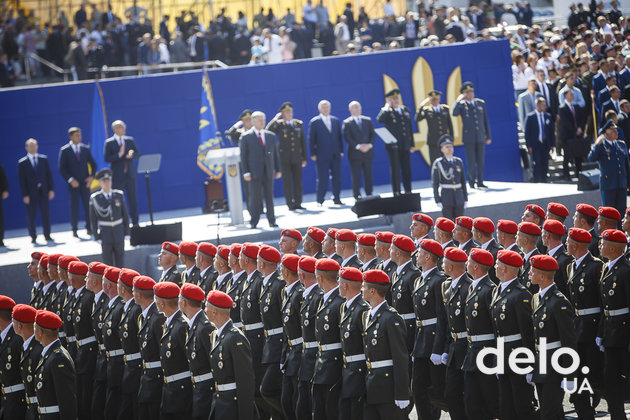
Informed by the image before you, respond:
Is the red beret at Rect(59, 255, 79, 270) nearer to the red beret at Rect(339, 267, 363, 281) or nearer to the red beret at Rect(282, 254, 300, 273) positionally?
the red beret at Rect(282, 254, 300, 273)

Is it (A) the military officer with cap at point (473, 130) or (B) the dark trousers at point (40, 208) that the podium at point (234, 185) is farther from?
(A) the military officer with cap at point (473, 130)

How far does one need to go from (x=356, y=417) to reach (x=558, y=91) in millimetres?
13856

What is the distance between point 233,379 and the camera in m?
7.35

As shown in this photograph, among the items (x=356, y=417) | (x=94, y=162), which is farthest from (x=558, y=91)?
(x=356, y=417)

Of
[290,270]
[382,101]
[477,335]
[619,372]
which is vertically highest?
[382,101]

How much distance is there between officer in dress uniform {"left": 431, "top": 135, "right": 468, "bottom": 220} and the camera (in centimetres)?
1495

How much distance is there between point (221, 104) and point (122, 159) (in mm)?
3505

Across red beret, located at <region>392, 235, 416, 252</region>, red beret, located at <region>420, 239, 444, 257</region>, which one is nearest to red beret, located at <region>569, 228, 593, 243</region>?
red beret, located at <region>420, 239, 444, 257</region>

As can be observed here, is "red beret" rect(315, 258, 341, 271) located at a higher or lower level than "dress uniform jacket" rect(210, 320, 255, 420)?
higher

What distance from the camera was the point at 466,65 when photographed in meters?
20.4

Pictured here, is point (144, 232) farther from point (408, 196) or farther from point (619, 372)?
point (619, 372)

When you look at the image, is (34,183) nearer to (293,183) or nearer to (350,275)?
(293,183)

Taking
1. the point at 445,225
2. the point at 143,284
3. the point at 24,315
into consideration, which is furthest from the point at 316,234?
the point at 24,315

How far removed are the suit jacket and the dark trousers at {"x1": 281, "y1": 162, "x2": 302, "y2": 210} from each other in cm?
96
